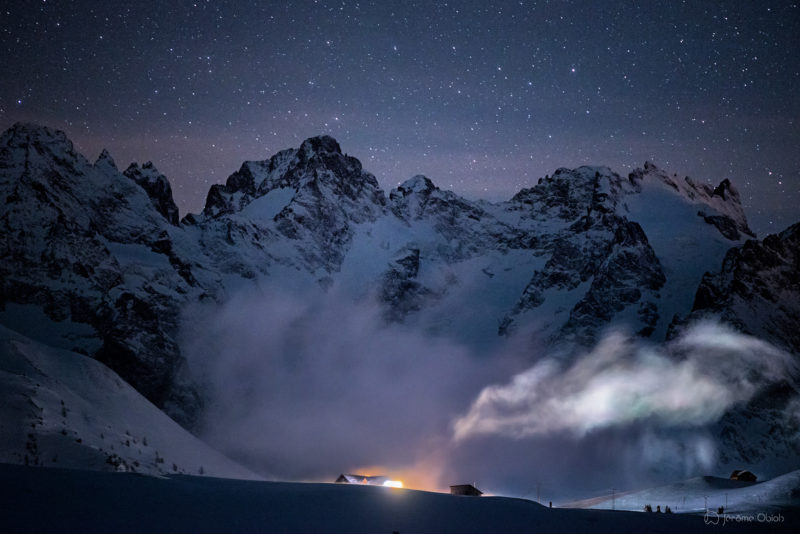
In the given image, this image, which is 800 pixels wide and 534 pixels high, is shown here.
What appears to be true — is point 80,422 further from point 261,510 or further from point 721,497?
point 721,497

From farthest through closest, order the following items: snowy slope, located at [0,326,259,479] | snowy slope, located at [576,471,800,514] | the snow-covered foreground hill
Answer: snowy slope, located at [576,471,800,514], snowy slope, located at [0,326,259,479], the snow-covered foreground hill

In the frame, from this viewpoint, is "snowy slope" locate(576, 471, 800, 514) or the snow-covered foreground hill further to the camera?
"snowy slope" locate(576, 471, 800, 514)

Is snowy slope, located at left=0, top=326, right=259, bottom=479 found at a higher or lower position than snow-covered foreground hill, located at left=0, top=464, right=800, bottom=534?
higher

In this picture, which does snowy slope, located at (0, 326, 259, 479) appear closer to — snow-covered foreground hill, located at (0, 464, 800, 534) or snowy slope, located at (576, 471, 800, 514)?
snow-covered foreground hill, located at (0, 464, 800, 534)

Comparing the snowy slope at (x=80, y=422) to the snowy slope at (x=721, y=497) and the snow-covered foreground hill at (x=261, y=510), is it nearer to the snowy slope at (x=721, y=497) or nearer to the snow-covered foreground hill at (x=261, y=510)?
the snow-covered foreground hill at (x=261, y=510)

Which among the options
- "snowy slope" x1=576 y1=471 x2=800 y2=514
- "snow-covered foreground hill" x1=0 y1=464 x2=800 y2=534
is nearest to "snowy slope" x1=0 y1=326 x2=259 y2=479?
"snow-covered foreground hill" x1=0 y1=464 x2=800 y2=534

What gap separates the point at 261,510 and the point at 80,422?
1028cm

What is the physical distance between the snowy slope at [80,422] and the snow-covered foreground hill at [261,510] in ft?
10.2

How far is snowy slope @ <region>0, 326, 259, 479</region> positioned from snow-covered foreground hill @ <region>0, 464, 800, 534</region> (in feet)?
10.2

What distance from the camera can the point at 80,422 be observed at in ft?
67.3

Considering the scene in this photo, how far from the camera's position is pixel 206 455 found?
2688 cm

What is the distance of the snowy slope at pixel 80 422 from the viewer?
16734mm

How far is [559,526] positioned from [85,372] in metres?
20.6

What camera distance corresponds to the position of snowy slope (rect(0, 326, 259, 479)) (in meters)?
16.7
